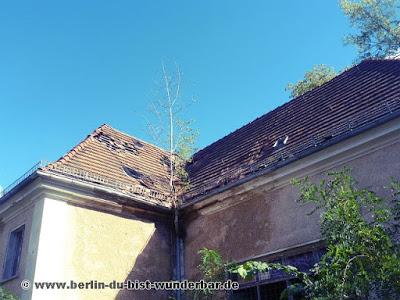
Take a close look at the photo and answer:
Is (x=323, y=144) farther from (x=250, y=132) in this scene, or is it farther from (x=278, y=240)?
(x=250, y=132)

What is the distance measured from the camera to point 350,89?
950 cm

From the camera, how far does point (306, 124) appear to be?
30.7ft

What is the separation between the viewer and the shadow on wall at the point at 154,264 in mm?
8477

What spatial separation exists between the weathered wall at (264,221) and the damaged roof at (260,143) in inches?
20.0

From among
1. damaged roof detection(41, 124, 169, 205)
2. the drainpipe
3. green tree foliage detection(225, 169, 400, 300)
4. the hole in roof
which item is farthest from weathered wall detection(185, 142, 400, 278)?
green tree foliage detection(225, 169, 400, 300)

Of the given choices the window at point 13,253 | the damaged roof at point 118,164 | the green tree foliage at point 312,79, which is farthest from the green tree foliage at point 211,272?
the green tree foliage at point 312,79

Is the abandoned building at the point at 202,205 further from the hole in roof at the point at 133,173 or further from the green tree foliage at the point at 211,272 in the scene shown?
the green tree foliage at the point at 211,272

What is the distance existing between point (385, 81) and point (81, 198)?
6742 mm

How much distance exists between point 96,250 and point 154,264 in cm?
143

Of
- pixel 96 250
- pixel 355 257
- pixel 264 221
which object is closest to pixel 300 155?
pixel 264 221

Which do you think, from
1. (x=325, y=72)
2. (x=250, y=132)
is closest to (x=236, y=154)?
(x=250, y=132)

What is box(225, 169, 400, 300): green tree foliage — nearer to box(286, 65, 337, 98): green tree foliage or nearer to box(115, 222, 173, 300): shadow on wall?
box(115, 222, 173, 300): shadow on wall

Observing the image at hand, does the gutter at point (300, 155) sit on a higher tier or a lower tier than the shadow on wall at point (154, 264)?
higher

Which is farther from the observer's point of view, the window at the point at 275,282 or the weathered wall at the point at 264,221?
the window at the point at 275,282
